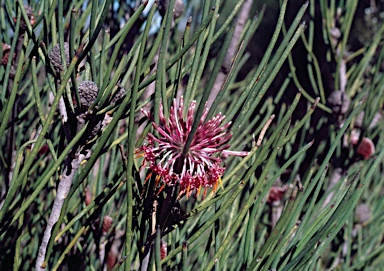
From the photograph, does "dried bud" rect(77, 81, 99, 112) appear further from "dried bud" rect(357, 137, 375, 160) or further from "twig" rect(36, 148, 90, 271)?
"dried bud" rect(357, 137, 375, 160)

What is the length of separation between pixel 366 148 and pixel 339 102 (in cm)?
9

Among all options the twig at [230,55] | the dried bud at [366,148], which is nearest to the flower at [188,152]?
the twig at [230,55]

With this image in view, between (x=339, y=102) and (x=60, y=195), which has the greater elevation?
(x=339, y=102)

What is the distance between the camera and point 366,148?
776 mm

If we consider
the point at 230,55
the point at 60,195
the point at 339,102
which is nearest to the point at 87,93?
the point at 60,195

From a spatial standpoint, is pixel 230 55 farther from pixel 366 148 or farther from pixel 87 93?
pixel 87 93

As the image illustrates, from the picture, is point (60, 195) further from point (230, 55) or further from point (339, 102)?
point (339, 102)

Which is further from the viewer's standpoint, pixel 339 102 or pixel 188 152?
pixel 339 102

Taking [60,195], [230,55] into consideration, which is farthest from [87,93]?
[230,55]

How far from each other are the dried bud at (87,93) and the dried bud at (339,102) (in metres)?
0.52

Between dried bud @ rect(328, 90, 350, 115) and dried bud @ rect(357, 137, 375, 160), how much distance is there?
0.06 meters

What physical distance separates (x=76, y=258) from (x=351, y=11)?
0.59 m

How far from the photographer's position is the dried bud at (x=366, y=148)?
0.77 meters

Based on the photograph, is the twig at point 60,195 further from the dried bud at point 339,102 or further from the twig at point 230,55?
the dried bud at point 339,102
